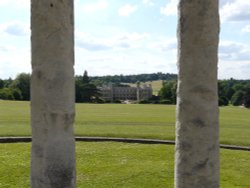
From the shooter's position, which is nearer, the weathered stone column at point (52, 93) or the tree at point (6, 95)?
the weathered stone column at point (52, 93)

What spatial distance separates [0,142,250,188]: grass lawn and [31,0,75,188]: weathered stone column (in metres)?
6.28

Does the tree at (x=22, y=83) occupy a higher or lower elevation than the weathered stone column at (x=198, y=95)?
higher

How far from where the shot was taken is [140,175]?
13.7m

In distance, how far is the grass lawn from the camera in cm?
1294

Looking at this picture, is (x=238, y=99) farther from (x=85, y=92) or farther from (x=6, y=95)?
(x=6, y=95)

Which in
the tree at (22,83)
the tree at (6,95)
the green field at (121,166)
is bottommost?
the green field at (121,166)

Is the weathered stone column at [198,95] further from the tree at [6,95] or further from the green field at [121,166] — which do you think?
the tree at [6,95]

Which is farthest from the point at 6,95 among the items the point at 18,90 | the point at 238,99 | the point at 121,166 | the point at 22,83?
the point at 121,166

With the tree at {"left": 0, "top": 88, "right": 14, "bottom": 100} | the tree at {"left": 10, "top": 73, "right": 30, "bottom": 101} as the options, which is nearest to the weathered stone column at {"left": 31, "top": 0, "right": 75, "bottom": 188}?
the tree at {"left": 0, "top": 88, "right": 14, "bottom": 100}

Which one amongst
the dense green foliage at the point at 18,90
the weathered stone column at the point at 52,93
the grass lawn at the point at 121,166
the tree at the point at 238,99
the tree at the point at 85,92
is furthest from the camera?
the tree at the point at 238,99

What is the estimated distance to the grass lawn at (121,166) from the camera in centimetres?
1294

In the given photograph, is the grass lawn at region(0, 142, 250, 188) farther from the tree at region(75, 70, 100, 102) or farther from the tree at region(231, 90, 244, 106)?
the tree at region(231, 90, 244, 106)

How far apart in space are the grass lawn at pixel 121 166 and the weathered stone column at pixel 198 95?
6185 mm

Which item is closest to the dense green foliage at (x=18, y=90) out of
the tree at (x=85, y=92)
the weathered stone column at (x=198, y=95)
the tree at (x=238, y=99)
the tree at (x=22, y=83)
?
the tree at (x=22, y=83)
